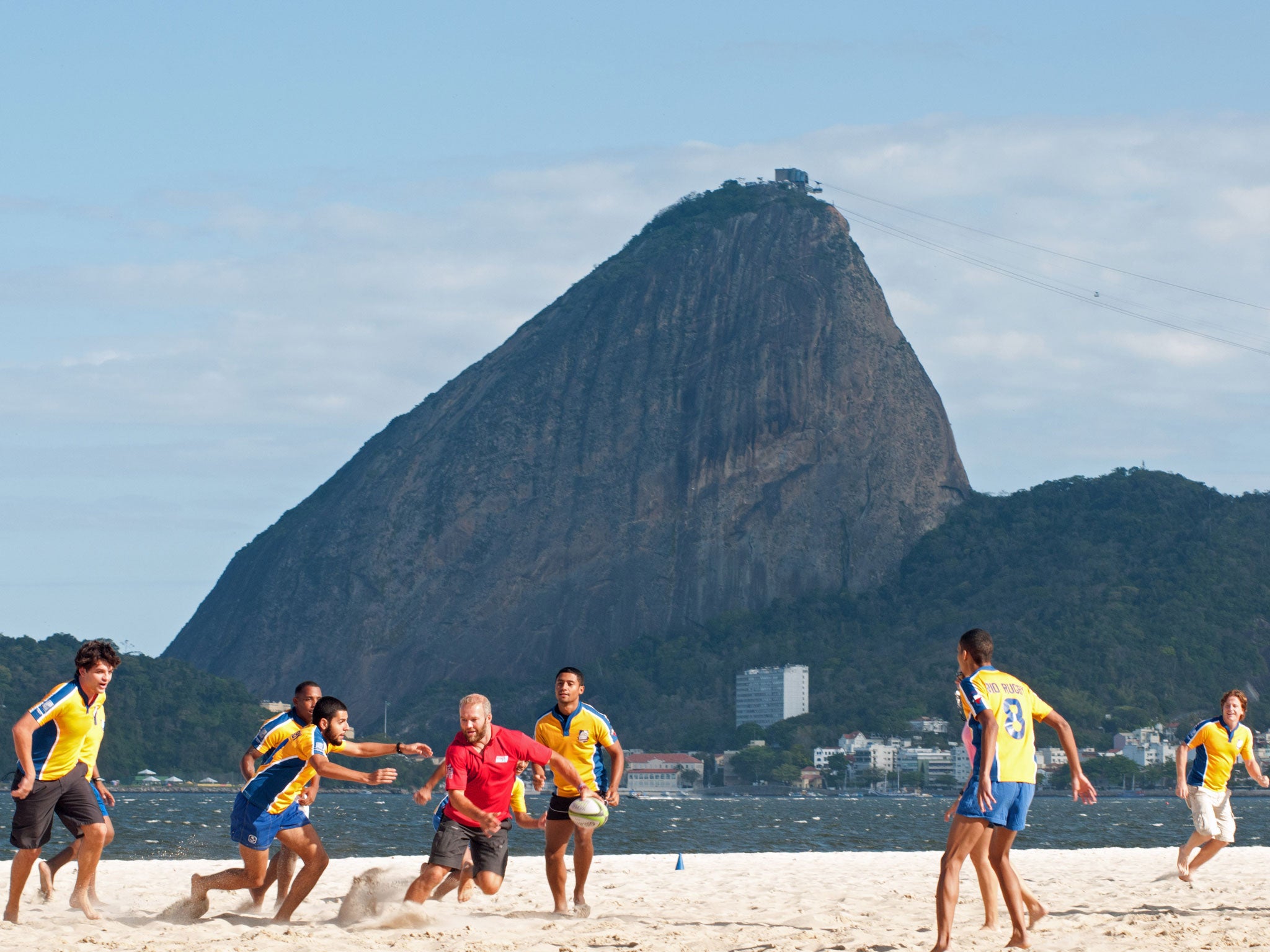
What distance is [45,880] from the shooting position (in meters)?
12.0

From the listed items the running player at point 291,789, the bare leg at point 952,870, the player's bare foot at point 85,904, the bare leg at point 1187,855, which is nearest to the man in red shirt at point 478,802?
the running player at point 291,789

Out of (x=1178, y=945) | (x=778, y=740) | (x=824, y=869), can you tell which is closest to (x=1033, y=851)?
(x=824, y=869)

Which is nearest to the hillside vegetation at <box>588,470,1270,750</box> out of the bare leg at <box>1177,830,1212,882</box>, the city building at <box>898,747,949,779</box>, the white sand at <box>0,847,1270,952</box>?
the city building at <box>898,747,949,779</box>

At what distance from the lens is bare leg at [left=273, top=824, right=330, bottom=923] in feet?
35.3

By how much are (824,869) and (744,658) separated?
178 metres

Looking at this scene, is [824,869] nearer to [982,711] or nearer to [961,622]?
[982,711]

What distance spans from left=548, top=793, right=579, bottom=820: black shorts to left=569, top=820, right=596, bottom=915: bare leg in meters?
0.19

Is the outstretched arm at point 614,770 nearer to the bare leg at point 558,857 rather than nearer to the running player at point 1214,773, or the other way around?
the bare leg at point 558,857

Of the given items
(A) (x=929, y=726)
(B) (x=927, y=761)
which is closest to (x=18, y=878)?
(B) (x=927, y=761)

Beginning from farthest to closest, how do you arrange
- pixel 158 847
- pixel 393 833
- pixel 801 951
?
pixel 393 833
pixel 158 847
pixel 801 951

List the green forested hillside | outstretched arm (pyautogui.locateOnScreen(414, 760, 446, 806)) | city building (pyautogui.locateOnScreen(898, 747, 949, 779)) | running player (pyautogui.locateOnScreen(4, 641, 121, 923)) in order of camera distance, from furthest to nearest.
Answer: city building (pyautogui.locateOnScreen(898, 747, 949, 779))
the green forested hillside
outstretched arm (pyautogui.locateOnScreen(414, 760, 446, 806))
running player (pyautogui.locateOnScreen(4, 641, 121, 923))

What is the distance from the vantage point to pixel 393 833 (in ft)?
178

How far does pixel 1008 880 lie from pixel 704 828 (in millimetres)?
56638

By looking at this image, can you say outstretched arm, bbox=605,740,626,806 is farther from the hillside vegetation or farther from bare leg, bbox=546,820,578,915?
the hillside vegetation
